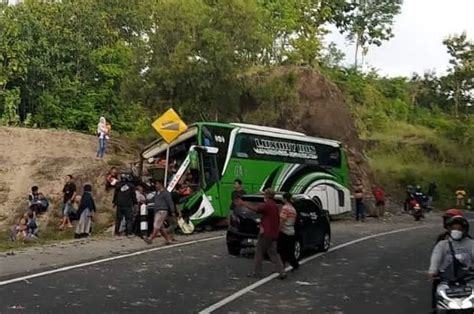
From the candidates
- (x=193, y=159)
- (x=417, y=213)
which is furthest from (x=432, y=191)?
(x=193, y=159)

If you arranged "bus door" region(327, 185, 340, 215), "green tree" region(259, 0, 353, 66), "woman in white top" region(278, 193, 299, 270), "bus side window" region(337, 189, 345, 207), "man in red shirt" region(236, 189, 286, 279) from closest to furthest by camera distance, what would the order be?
"man in red shirt" region(236, 189, 286, 279), "woman in white top" region(278, 193, 299, 270), "bus door" region(327, 185, 340, 215), "bus side window" region(337, 189, 345, 207), "green tree" region(259, 0, 353, 66)

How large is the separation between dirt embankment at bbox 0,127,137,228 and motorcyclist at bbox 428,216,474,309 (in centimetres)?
2056

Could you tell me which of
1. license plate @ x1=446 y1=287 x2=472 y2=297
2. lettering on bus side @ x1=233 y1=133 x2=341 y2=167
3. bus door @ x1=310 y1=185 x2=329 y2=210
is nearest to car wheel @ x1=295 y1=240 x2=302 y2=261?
license plate @ x1=446 y1=287 x2=472 y2=297

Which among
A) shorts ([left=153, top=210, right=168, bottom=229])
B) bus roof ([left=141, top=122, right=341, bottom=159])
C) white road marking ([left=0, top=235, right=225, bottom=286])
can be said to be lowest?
white road marking ([left=0, top=235, right=225, bottom=286])

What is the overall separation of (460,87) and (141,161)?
4867cm

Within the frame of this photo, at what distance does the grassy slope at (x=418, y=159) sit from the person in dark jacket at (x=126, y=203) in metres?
28.6

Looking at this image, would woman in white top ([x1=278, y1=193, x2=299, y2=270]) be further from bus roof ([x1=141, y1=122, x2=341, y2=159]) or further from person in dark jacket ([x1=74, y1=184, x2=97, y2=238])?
bus roof ([x1=141, y1=122, x2=341, y2=159])

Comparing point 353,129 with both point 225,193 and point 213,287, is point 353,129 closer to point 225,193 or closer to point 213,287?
point 225,193

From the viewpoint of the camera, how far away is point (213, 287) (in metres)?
13.6

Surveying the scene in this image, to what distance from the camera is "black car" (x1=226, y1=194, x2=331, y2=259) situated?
59.7 ft

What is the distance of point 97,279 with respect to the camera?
14039mm

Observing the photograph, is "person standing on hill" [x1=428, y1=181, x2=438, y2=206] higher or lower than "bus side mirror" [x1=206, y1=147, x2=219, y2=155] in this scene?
lower

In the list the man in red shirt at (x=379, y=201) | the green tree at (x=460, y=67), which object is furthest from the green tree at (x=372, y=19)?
the man in red shirt at (x=379, y=201)

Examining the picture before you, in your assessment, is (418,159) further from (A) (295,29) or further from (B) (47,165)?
(B) (47,165)
